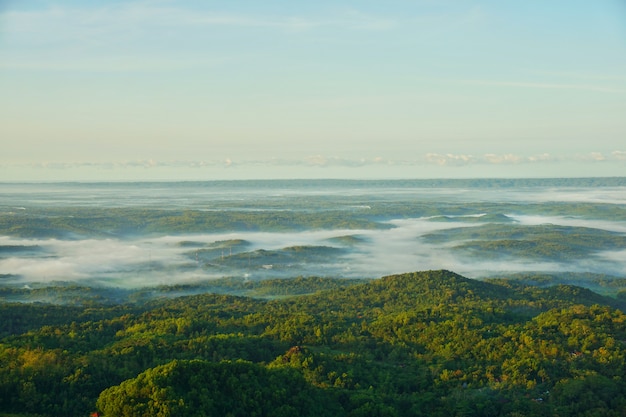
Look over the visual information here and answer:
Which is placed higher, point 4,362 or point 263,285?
point 4,362

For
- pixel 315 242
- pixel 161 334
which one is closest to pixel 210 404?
pixel 161 334

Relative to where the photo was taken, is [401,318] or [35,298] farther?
[35,298]

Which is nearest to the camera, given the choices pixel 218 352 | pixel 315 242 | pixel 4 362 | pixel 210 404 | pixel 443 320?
pixel 210 404

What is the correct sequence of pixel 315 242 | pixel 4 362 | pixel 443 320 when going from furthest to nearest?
pixel 315 242
pixel 443 320
pixel 4 362

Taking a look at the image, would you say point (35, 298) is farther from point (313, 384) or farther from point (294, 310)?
point (313, 384)

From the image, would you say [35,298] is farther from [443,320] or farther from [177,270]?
[443,320]

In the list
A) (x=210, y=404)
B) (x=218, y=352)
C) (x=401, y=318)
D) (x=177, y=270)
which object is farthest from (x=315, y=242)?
(x=210, y=404)
